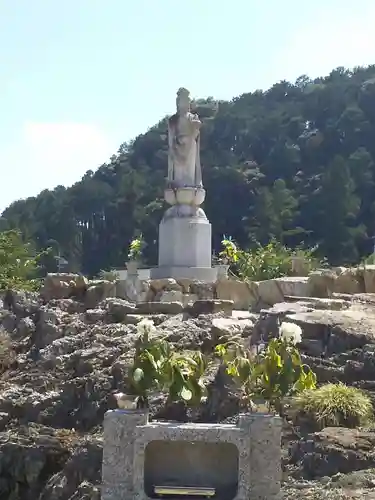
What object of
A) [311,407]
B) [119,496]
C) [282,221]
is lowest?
[119,496]

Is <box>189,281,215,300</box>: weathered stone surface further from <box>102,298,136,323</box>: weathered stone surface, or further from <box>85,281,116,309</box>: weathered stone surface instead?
<box>102,298,136,323</box>: weathered stone surface

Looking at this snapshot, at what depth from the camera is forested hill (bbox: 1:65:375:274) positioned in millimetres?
39625

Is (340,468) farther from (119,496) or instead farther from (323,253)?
(323,253)

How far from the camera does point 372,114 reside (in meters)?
50.8

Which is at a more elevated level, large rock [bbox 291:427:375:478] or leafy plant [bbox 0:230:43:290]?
leafy plant [bbox 0:230:43:290]

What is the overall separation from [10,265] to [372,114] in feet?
124

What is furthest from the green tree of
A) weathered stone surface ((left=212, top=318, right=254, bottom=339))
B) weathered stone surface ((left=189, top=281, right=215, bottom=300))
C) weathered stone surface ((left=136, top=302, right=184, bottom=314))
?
weathered stone surface ((left=212, top=318, right=254, bottom=339))

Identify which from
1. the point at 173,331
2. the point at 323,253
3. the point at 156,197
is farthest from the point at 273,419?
the point at 156,197

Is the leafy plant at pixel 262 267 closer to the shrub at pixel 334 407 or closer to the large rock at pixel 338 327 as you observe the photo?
the large rock at pixel 338 327

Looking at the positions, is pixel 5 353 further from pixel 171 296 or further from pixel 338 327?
pixel 338 327

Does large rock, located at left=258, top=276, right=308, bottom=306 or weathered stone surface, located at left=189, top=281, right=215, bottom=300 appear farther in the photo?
weathered stone surface, located at left=189, top=281, right=215, bottom=300

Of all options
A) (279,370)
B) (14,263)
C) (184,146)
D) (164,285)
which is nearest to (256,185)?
(14,263)

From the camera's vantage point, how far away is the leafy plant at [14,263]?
17312 millimetres

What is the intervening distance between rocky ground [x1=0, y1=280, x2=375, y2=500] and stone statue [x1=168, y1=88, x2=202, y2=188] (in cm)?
384
